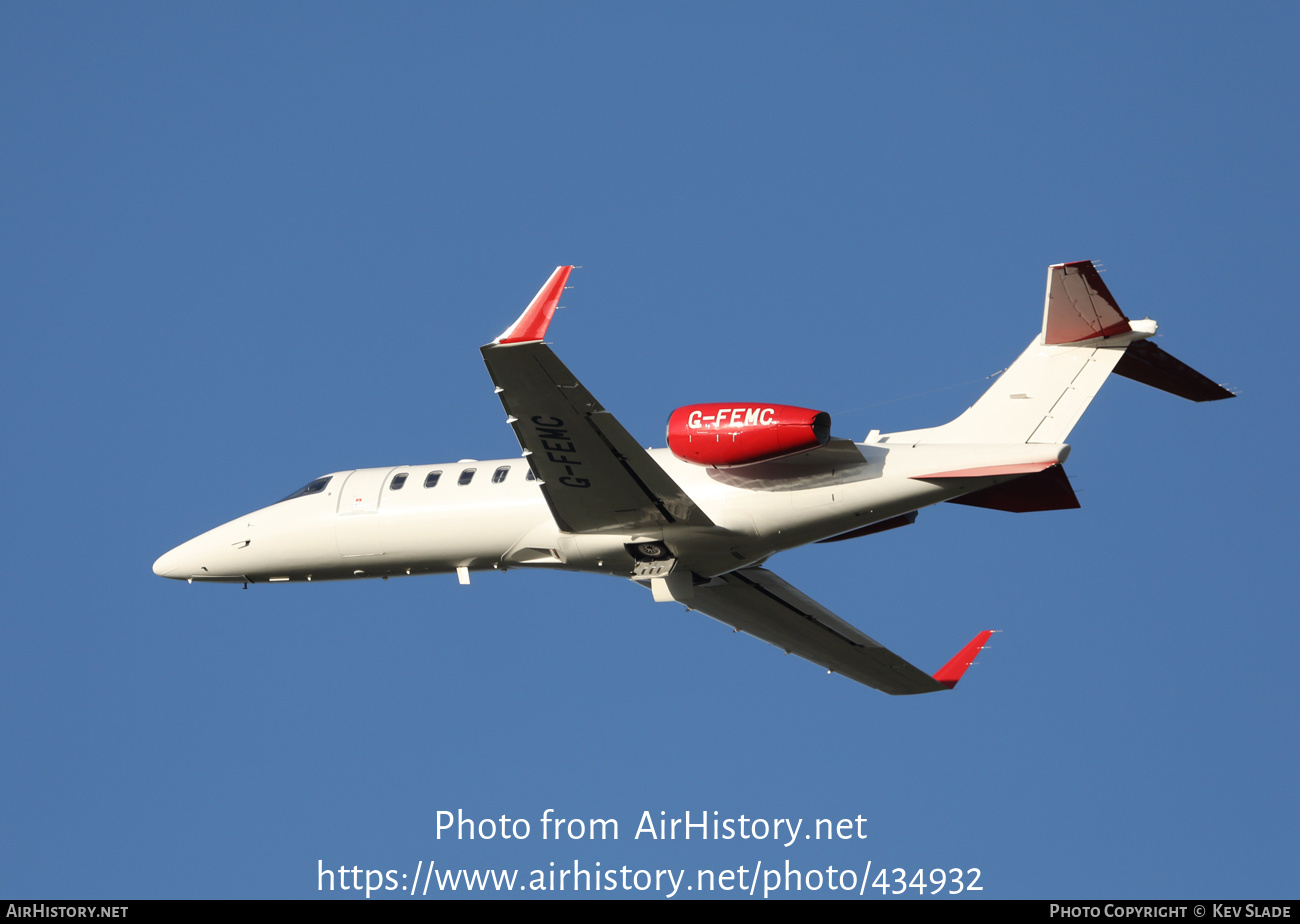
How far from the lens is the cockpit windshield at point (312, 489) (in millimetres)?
27203

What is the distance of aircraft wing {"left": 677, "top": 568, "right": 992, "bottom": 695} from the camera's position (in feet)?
90.3

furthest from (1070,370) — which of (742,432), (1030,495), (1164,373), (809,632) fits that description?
(809,632)

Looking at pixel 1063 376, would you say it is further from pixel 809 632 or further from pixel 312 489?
pixel 312 489

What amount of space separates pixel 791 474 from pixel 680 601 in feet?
10.4

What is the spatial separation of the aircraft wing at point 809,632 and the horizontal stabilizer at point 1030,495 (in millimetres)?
4364

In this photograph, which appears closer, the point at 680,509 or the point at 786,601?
the point at 680,509

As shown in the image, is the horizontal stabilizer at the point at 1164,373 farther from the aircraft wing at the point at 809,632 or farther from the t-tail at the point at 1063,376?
the aircraft wing at the point at 809,632

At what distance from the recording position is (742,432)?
22922 millimetres

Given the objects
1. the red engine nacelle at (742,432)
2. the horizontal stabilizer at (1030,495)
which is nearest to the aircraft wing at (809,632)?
the red engine nacelle at (742,432)

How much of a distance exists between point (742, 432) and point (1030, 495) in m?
5.10

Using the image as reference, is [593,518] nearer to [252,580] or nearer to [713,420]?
[713,420]
